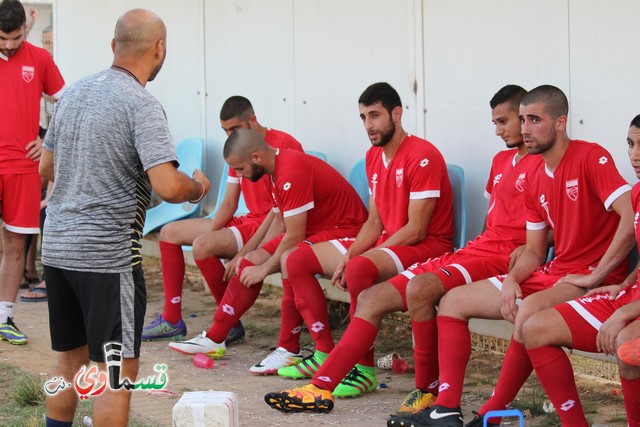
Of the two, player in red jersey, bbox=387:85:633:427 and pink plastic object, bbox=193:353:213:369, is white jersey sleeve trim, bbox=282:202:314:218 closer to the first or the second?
pink plastic object, bbox=193:353:213:369

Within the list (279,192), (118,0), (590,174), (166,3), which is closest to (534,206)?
(590,174)

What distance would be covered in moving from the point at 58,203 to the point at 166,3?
19.4 feet

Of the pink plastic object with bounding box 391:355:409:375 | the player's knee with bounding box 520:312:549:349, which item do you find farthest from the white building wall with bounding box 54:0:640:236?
the player's knee with bounding box 520:312:549:349

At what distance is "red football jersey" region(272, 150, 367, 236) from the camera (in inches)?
254

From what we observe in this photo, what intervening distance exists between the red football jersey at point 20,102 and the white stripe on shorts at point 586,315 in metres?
3.87

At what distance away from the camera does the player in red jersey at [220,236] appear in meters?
7.00

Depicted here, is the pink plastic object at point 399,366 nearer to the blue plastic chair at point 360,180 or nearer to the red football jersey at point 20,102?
the blue plastic chair at point 360,180

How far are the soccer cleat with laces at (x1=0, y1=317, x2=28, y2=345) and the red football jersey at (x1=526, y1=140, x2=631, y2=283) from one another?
3.59 m

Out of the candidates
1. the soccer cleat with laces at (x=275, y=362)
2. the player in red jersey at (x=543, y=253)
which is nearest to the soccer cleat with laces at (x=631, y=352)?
the player in red jersey at (x=543, y=253)

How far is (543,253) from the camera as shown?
526cm

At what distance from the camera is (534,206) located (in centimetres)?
524

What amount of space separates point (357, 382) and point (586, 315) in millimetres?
1543

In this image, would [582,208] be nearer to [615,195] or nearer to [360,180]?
[615,195]

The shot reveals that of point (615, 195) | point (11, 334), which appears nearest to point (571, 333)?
point (615, 195)
